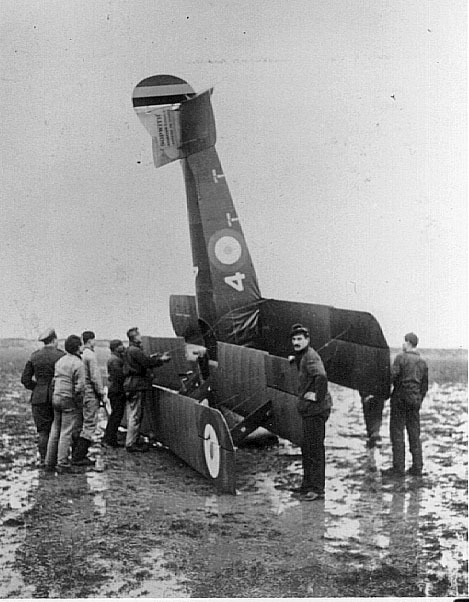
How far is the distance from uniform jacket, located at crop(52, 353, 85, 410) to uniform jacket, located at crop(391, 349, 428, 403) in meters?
1.17

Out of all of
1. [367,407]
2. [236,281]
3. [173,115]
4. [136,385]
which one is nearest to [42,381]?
[136,385]

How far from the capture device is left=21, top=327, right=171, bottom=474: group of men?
9.53 feet

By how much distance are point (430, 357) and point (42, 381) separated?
4.77 ft

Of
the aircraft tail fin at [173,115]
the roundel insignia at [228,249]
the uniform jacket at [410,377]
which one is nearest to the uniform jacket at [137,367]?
the roundel insignia at [228,249]

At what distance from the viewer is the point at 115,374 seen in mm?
2951

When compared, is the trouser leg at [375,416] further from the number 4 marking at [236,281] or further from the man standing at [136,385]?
the man standing at [136,385]

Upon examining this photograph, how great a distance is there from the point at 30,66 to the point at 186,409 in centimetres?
140

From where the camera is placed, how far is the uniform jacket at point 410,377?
9.62 feet

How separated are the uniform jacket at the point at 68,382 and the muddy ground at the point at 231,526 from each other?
132mm

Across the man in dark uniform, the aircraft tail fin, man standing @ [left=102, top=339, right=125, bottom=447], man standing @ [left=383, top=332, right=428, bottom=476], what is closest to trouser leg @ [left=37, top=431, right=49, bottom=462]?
the man in dark uniform

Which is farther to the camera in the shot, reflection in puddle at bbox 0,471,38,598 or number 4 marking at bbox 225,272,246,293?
number 4 marking at bbox 225,272,246,293

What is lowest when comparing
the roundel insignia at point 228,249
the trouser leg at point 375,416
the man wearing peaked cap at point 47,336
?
the trouser leg at point 375,416

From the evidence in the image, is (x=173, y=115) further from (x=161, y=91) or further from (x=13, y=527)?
(x=13, y=527)

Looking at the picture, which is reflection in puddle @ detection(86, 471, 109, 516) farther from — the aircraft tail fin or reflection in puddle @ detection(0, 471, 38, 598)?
the aircraft tail fin
